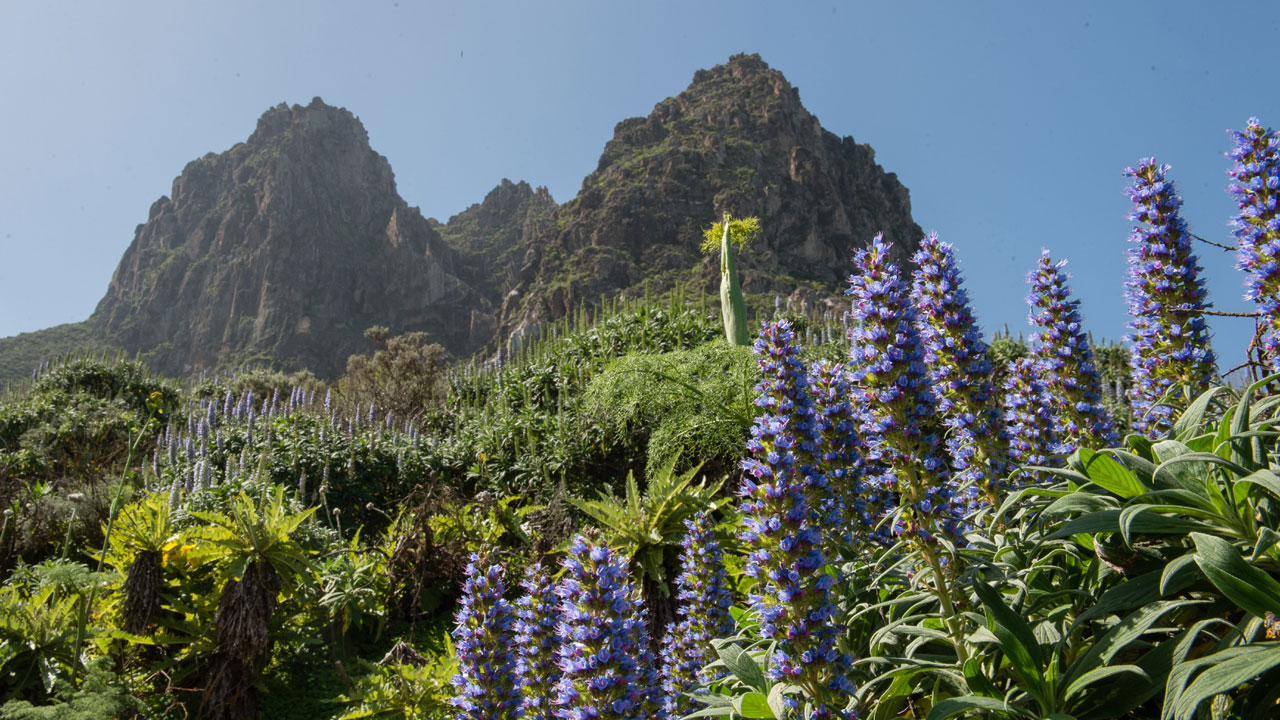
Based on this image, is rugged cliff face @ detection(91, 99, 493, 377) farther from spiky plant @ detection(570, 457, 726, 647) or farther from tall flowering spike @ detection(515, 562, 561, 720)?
tall flowering spike @ detection(515, 562, 561, 720)

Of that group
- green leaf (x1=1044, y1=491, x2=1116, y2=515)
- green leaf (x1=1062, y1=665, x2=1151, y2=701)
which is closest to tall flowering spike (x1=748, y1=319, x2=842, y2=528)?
green leaf (x1=1044, y1=491, x2=1116, y2=515)

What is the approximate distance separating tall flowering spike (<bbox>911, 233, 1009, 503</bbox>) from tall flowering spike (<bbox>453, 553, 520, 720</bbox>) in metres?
1.67

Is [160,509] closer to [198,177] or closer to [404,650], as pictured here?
[404,650]

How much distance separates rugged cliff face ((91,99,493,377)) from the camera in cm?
9206

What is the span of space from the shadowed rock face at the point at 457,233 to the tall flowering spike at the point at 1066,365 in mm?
56383

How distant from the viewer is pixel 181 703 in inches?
149

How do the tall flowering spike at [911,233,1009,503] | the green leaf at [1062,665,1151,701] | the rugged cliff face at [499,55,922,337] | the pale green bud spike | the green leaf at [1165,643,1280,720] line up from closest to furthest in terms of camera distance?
the green leaf at [1165,643,1280,720], the green leaf at [1062,665,1151,701], the tall flowering spike at [911,233,1009,503], the pale green bud spike, the rugged cliff face at [499,55,922,337]

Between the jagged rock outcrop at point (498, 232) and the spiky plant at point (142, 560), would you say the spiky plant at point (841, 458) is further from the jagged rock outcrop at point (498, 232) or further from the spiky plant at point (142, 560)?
the jagged rock outcrop at point (498, 232)

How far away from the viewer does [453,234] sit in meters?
121

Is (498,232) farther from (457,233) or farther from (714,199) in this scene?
(714,199)

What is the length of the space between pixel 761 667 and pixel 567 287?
72.4 m

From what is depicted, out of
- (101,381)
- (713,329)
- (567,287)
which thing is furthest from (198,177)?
(713,329)

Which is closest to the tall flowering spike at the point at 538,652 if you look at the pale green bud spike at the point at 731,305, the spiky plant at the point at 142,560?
the spiky plant at the point at 142,560

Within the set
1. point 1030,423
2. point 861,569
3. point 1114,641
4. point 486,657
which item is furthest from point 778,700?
point 1030,423
